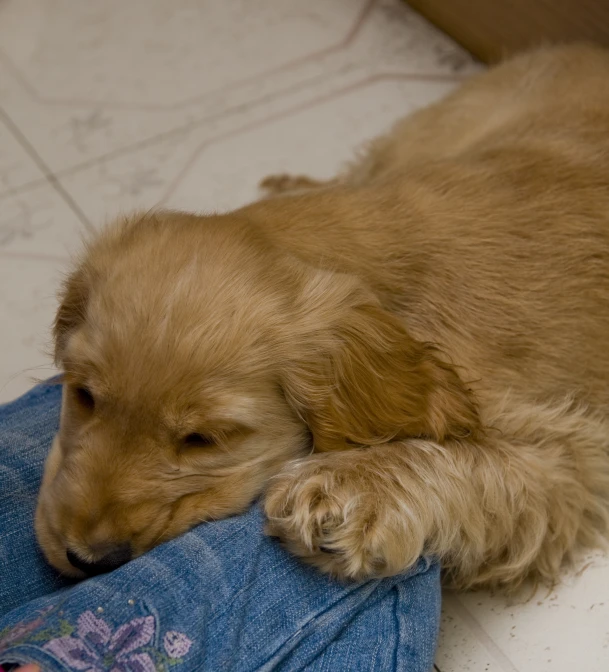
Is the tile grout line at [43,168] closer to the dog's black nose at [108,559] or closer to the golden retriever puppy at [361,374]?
the golden retriever puppy at [361,374]

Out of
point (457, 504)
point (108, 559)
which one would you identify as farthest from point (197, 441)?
point (457, 504)

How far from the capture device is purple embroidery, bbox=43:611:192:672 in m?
1.13

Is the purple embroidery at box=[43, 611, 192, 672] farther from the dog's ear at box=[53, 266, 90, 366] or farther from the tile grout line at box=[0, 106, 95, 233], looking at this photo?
the tile grout line at box=[0, 106, 95, 233]

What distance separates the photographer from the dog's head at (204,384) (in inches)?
49.8

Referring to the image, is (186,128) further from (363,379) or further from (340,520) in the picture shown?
(340,520)

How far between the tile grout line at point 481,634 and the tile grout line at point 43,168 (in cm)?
136

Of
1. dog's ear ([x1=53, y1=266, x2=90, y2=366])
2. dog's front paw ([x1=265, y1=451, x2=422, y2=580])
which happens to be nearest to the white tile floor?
dog's ear ([x1=53, y1=266, x2=90, y2=366])

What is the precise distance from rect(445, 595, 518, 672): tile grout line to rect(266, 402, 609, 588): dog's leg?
5 centimetres

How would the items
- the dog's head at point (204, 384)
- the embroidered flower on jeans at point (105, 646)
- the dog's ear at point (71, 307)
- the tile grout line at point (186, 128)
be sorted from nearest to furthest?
the embroidered flower on jeans at point (105, 646), the dog's head at point (204, 384), the dog's ear at point (71, 307), the tile grout line at point (186, 128)

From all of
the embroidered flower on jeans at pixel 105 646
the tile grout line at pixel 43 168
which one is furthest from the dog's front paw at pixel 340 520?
the tile grout line at pixel 43 168

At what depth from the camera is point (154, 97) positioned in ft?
8.98

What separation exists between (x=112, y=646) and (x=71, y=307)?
23.4 inches

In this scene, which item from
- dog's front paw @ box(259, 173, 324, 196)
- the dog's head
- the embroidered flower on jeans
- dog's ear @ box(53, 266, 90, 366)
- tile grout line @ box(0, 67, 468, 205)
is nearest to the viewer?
the embroidered flower on jeans

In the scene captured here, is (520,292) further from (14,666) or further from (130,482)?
(14,666)
